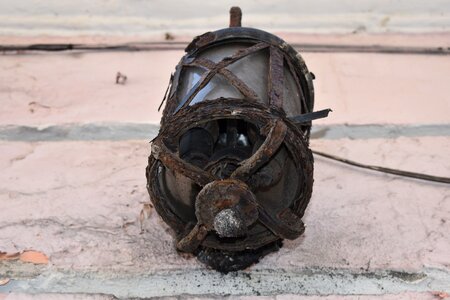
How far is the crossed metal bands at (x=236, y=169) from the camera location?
0.97 m

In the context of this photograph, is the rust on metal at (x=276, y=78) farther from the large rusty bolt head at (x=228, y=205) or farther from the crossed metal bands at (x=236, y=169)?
the large rusty bolt head at (x=228, y=205)

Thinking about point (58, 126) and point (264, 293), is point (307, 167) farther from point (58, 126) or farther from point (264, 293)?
point (58, 126)

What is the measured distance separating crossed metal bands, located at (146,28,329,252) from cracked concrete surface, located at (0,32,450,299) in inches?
6.9

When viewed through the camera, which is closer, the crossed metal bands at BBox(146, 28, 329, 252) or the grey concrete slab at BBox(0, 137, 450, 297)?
the crossed metal bands at BBox(146, 28, 329, 252)

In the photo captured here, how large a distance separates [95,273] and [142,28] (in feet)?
3.03

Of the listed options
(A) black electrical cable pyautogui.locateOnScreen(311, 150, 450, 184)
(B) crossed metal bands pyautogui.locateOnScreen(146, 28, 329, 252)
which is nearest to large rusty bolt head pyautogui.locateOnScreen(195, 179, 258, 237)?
(B) crossed metal bands pyautogui.locateOnScreen(146, 28, 329, 252)

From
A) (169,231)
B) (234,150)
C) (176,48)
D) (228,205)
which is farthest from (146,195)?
(176,48)

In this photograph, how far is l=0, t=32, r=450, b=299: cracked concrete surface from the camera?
121 cm

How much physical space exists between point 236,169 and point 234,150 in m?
0.13

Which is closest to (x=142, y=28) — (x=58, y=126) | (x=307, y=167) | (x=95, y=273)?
(x=58, y=126)

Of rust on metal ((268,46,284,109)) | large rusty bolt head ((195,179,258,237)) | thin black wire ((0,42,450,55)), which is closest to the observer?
large rusty bolt head ((195,179,258,237))

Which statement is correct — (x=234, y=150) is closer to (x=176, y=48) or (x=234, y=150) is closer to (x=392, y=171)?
(x=392, y=171)

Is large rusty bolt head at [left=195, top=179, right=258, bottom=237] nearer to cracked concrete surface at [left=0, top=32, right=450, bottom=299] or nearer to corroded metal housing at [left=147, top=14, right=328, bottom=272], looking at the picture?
corroded metal housing at [left=147, top=14, right=328, bottom=272]

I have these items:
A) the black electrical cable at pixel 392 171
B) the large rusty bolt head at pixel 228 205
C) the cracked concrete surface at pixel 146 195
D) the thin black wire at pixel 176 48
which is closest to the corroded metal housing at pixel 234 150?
the large rusty bolt head at pixel 228 205
